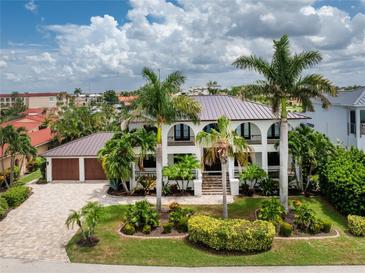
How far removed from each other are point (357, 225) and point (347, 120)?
15.8 meters

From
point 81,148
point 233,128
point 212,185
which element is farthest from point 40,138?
point 233,128

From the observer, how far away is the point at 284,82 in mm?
21891

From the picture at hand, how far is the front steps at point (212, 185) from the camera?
93.2 feet

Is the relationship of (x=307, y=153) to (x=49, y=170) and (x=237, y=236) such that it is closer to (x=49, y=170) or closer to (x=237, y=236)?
(x=237, y=236)

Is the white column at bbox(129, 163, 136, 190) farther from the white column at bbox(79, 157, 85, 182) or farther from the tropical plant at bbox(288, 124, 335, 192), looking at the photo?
the tropical plant at bbox(288, 124, 335, 192)

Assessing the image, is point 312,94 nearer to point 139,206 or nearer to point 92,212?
point 139,206

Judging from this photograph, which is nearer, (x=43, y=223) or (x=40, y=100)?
(x=43, y=223)

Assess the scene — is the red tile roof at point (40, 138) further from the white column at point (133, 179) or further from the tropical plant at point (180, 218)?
the tropical plant at point (180, 218)

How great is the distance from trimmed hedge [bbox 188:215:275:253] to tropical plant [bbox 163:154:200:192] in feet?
30.9

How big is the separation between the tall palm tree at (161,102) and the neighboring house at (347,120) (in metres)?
13.3

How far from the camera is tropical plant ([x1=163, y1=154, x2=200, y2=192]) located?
91.0 ft

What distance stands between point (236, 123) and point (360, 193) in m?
10.8

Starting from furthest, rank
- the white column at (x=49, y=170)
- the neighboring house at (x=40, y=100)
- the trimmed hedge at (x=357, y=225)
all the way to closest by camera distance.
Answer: the neighboring house at (x=40, y=100) < the white column at (x=49, y=170) < the trimmed hedge at (x=357, y=225)

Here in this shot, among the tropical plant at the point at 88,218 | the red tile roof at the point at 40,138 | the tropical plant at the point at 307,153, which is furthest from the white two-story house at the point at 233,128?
the red tile roof at the point at 40,138
